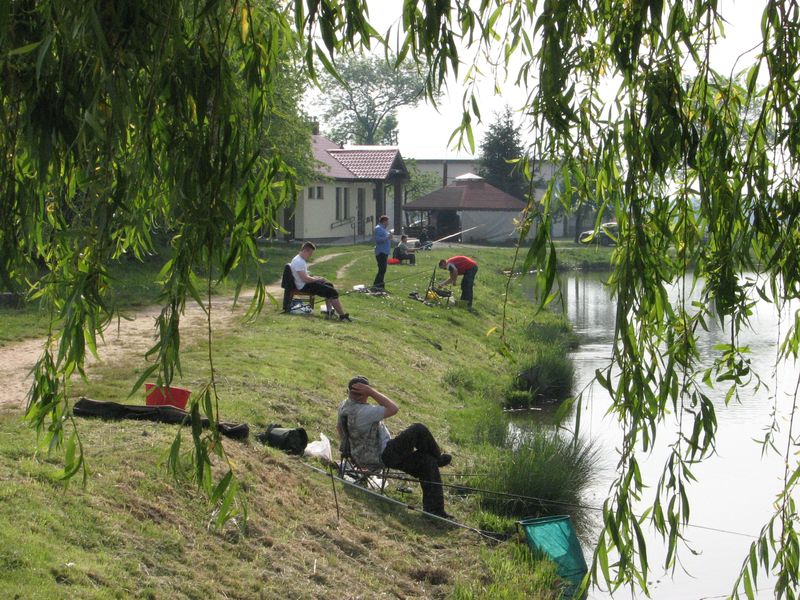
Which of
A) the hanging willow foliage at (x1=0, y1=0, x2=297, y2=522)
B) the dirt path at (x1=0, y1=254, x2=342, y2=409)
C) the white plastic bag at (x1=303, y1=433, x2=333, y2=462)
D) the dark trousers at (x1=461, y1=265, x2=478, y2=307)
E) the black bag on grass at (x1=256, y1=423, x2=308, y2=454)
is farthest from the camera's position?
the dark trousers at (x1=461, y1=265, x2=478, y2=307)

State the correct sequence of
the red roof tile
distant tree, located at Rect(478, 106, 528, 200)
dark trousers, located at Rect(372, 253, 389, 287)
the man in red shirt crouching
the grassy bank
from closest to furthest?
the grassy bank, dark trousers, located at Rect(372, 253, 389, 287), the man in red shirt crouching, the red roof tile, distant tree, located at Rect(478, 106, 528, 200)

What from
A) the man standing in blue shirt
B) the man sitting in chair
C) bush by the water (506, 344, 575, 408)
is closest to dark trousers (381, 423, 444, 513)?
the man sitting in chair

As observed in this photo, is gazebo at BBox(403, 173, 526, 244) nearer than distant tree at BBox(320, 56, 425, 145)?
Yes

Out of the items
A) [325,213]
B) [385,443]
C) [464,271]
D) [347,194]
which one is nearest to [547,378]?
[464,271]

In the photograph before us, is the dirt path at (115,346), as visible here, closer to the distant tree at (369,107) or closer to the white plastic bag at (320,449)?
the white plastic bag at (320,449)

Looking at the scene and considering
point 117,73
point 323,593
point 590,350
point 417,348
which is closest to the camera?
point 117,73

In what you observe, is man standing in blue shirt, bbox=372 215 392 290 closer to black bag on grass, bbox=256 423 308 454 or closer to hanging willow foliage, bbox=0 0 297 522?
black bag on grass, bbox=256 423 308 454

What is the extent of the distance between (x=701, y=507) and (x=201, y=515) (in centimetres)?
675

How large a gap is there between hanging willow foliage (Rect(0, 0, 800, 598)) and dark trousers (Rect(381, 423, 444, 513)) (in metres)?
5.44

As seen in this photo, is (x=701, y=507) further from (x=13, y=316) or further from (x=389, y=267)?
(x=389, y=267)

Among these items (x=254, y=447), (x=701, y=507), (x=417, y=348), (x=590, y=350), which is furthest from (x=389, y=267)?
(x=254, y=447)

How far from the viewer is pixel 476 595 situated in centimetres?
851

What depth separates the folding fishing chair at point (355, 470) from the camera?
10.2m

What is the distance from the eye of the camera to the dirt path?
418 inches
